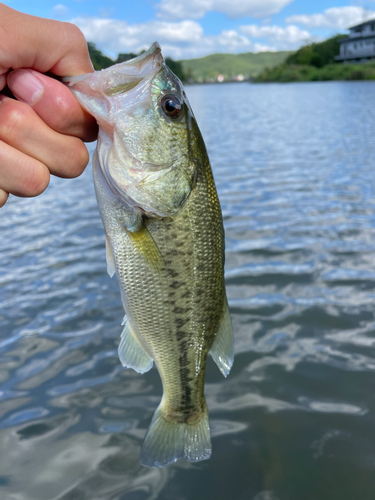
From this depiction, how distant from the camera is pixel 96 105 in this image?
1.98 m

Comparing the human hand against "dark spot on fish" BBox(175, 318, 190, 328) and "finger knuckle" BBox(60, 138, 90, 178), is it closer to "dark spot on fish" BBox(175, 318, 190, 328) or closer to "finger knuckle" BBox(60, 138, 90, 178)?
"finger knuckle" BBox(60, 138, 90, 178)

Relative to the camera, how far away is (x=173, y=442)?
96.9 inches

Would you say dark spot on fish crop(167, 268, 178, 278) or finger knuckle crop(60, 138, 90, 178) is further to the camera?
dark spot on fish crop(167, 268, 178, 278)

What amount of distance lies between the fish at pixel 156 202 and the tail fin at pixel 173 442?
0.6 inches

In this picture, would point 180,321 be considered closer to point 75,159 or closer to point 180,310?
point 180,310

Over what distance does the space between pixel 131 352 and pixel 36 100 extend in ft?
4.60

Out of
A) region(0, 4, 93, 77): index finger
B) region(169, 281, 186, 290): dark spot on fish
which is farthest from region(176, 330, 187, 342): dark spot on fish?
region(0, 4, 93, 77): index finger

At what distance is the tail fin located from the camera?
7.84ft

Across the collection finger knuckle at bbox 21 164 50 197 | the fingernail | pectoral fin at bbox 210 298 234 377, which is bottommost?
pectoral fin at bbox 210 298 234 377

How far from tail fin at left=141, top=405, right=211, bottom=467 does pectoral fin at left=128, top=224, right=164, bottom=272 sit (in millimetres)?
987

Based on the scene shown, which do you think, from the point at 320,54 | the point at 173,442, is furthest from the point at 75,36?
the point at 320,54

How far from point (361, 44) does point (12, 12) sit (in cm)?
11755

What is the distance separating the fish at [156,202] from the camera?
2.05 m

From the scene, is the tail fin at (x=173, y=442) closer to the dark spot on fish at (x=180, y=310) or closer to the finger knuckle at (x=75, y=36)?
the dark spot on fish at (x=180, y=310)
